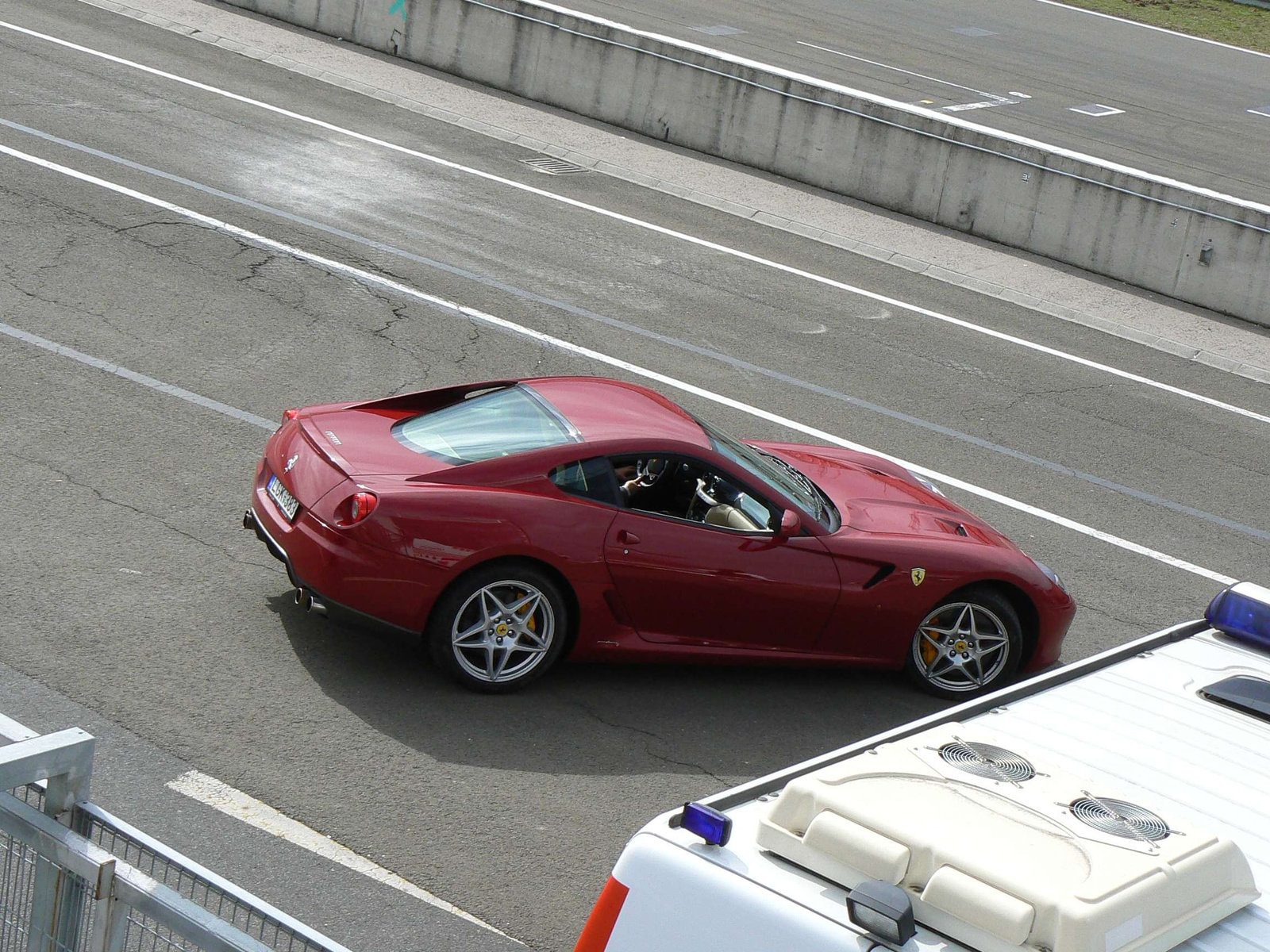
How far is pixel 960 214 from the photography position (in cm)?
1755

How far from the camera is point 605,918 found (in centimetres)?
323

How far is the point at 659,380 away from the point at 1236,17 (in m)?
30.4

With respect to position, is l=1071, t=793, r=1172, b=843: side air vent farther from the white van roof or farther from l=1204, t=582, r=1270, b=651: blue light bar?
l=1204, t=582, r=1270, b=651: blue light bar

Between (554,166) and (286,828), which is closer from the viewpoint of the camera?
(286,828)

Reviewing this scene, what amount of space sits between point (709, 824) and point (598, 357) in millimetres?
9260

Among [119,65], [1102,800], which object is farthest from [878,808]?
[119,65]

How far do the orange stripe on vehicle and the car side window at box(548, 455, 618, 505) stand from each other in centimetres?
403

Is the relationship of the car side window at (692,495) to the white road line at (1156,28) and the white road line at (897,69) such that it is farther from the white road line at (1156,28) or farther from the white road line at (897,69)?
the white road line at (1156,28)

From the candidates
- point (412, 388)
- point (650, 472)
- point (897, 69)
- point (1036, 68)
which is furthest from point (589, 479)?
point (1036, 68)

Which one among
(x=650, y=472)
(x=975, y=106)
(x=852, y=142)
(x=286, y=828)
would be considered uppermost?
(x=975, y=106)

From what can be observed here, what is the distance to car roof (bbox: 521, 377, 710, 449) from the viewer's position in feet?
24.4

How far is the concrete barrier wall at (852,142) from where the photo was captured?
16.2m

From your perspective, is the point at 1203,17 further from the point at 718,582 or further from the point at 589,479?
the point at 589,479

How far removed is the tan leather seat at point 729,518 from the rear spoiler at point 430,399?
1.28m
